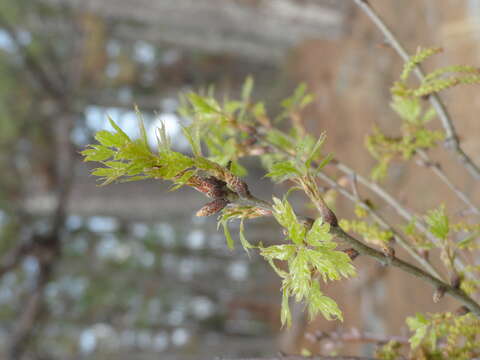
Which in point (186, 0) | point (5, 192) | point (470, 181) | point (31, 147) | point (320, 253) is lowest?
point (320, 253)

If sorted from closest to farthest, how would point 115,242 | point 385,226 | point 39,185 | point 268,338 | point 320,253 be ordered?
point 320,253 < point 385,226 < point 39,185 < point 115,242 < point 268,338

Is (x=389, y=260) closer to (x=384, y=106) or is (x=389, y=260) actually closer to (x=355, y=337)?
(x=355, y=337)

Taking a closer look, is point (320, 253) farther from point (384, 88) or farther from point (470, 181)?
point (384, 88)

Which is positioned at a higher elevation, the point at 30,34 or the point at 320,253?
the point at 30,34

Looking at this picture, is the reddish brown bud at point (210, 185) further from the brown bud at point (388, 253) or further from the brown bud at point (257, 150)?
the brown bud at point (257, 150)

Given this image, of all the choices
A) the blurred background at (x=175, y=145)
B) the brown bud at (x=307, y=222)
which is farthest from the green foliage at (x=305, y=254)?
the blurred background at (x=175, y=145)

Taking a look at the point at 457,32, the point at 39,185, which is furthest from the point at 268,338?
the point at 457,32

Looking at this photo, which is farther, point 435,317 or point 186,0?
Answer: point 186,0

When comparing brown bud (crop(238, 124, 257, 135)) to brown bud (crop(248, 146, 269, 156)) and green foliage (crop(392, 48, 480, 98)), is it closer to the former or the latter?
brown bud (crop(248, 146, 269, 156))

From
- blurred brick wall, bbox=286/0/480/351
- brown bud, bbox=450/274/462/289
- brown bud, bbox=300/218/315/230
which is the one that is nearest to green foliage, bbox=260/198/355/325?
brown bud, bbox=300/218/315/230
